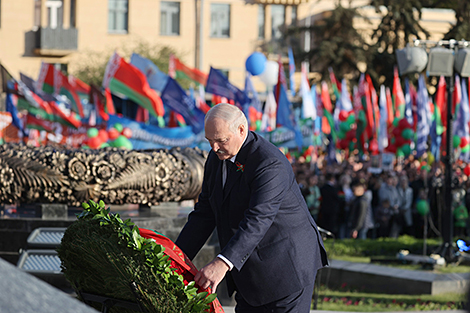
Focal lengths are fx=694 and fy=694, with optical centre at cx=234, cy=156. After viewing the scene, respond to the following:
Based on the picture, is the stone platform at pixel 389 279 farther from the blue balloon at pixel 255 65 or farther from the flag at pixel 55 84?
the flag at pixel 55 84


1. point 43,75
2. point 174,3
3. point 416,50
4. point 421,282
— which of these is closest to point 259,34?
point 174,3

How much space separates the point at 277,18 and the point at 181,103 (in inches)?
840

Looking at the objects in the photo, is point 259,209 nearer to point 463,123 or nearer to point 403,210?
point 403,210

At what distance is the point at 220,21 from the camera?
37688mm

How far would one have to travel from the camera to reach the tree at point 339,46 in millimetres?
31766

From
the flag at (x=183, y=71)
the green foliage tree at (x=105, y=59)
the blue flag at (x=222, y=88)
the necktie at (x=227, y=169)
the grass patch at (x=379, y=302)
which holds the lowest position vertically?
the grass patch at (x=379, y=302)

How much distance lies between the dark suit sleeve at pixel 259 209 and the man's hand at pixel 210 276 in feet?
0.25

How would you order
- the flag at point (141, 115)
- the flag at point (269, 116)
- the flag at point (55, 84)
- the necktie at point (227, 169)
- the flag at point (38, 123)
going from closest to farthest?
the necktie at point (227, 169)
the flag at point (38, 123)
the flag at point (269, 116)
the flag at point (55, 84)
the flag at point (141, 115)

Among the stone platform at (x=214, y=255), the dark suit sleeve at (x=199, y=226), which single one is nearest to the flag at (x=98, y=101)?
the stone platform at (x=214, y=255)

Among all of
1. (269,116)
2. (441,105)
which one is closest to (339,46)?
(269,116)

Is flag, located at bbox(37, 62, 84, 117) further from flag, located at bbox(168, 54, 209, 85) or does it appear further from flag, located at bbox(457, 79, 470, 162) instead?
flag, located at bbox(457, 79, 470, 162)

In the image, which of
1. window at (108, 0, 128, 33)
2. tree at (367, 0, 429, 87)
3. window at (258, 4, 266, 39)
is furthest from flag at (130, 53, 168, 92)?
window at (258, 4, 266, 39)

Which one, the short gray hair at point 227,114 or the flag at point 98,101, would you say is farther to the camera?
the flag at point 98,101

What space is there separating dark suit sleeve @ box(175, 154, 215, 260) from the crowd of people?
1006 cm
